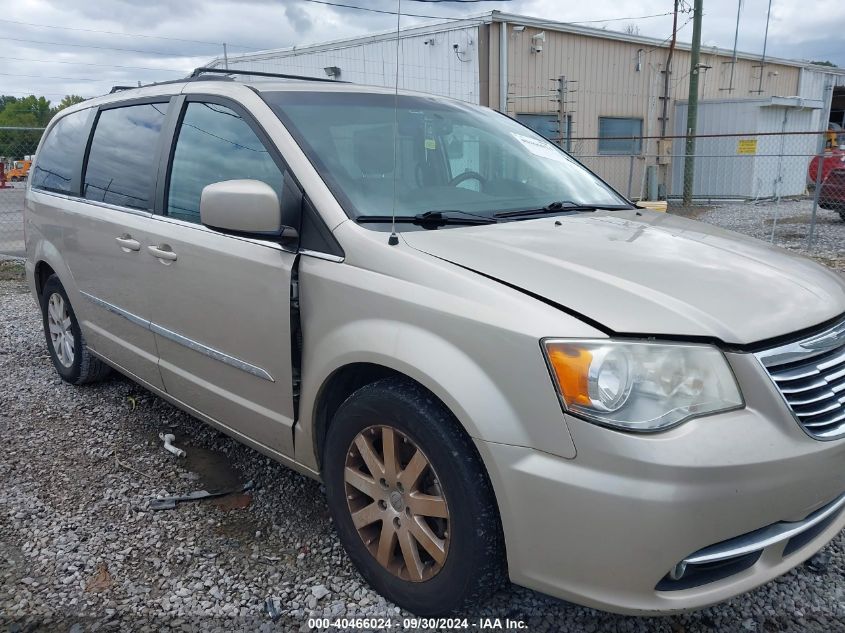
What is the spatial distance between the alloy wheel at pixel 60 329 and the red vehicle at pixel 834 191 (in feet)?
40.4

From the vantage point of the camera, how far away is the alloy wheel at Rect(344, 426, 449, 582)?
7.07 ft

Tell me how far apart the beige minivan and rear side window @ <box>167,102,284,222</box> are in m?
0.01

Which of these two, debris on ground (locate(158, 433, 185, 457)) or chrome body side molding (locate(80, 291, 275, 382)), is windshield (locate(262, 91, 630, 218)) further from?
debris on ground (locate(158, 433, 185, 457))

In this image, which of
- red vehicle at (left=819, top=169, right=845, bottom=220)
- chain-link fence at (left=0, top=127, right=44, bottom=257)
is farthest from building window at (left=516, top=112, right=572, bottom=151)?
chain-link fence at (left=0, top=127, right=44, bottom=257)

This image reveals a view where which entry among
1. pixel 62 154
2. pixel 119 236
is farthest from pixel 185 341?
pixel 62 154

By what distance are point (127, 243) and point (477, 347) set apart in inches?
87.2

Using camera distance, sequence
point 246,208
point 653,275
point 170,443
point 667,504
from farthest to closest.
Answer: point 170,443
point 246,208
point 653,275
point 667,504

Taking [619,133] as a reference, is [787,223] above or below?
below

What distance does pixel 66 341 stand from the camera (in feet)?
15.2

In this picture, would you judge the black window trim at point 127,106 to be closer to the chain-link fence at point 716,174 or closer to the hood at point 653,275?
the hood at point 653,275

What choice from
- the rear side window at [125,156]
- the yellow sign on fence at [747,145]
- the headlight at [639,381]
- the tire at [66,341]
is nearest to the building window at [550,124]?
the yellow sign on fence at [747,145]

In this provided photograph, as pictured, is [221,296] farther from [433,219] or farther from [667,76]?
[667,76]

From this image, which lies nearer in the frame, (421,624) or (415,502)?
(415,502)

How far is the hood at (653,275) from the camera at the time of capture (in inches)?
74.5
